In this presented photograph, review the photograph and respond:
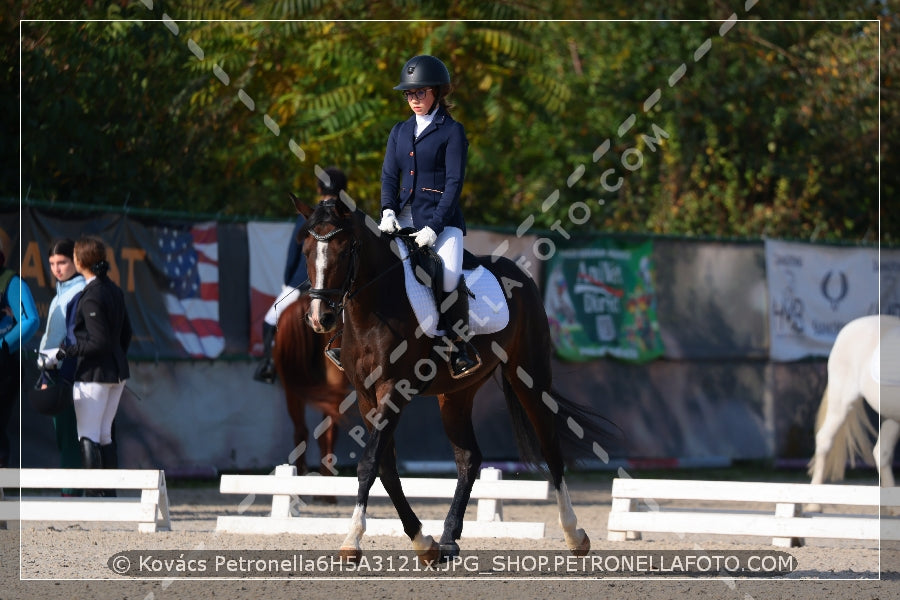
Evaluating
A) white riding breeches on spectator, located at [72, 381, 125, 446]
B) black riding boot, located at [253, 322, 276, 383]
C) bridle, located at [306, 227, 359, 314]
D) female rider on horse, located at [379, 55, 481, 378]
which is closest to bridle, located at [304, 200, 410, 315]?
bridle, located at [306, 227, 359, 314]

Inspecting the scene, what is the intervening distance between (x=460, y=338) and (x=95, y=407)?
333cm

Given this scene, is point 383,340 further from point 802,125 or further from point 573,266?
point 802,125

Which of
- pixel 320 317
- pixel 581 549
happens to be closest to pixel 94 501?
pixel 320 317

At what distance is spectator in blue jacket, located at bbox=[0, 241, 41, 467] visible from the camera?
9555 millimetres

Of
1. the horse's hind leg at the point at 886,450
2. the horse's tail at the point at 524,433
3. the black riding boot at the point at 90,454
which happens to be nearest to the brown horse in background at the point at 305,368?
the black riding boot at the point at 90,454

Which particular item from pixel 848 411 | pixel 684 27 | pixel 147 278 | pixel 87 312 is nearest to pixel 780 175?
pixel 684 27

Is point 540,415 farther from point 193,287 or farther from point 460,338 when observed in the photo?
point 193,287

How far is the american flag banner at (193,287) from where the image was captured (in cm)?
1234

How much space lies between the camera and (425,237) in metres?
7.27

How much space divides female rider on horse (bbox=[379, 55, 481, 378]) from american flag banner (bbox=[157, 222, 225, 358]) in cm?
521

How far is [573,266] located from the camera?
14.8 meters

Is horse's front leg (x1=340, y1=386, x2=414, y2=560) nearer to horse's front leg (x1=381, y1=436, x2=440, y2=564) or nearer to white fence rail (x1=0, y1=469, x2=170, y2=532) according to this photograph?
horse's front leg (x1=381, y1=436, x2=440, y2=564)

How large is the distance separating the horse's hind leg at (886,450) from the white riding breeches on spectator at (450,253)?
5.65 metres

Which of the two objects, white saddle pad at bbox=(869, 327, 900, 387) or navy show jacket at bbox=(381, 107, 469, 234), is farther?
white saddle pad at bbox=(869, 327, 900, 387)
